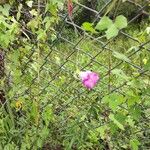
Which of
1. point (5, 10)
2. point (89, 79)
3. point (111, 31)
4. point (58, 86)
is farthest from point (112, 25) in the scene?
point (58, 86)

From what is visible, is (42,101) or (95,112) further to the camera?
(42,101)

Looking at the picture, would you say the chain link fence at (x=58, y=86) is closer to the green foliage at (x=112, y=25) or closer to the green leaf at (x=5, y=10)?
the green leaf at (x=5, y=10)

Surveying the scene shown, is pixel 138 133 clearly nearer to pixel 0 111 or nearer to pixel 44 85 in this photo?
pixel 44 85

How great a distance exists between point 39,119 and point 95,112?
336 millimetres

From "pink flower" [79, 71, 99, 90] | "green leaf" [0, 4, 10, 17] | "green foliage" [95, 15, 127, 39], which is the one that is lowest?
"pink flower" [79, 71, 99, 90]

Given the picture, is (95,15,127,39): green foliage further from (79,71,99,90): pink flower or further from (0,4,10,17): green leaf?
(0,4,10,17): green leaf

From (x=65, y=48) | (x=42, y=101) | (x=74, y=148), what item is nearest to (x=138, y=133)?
(x=74, y=148)

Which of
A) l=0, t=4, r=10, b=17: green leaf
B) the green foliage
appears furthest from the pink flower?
l=0, t=4, r=10, b=17: green leaf

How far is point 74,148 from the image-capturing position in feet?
7.59

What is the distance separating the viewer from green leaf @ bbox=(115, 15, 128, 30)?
132 centimetres

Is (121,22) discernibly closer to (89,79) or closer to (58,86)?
(89,79)

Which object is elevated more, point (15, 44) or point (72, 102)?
point (15, 44)

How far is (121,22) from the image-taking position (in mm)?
1330

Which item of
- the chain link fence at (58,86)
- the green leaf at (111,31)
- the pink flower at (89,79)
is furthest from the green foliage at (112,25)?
the chain link fence at (58,86)
